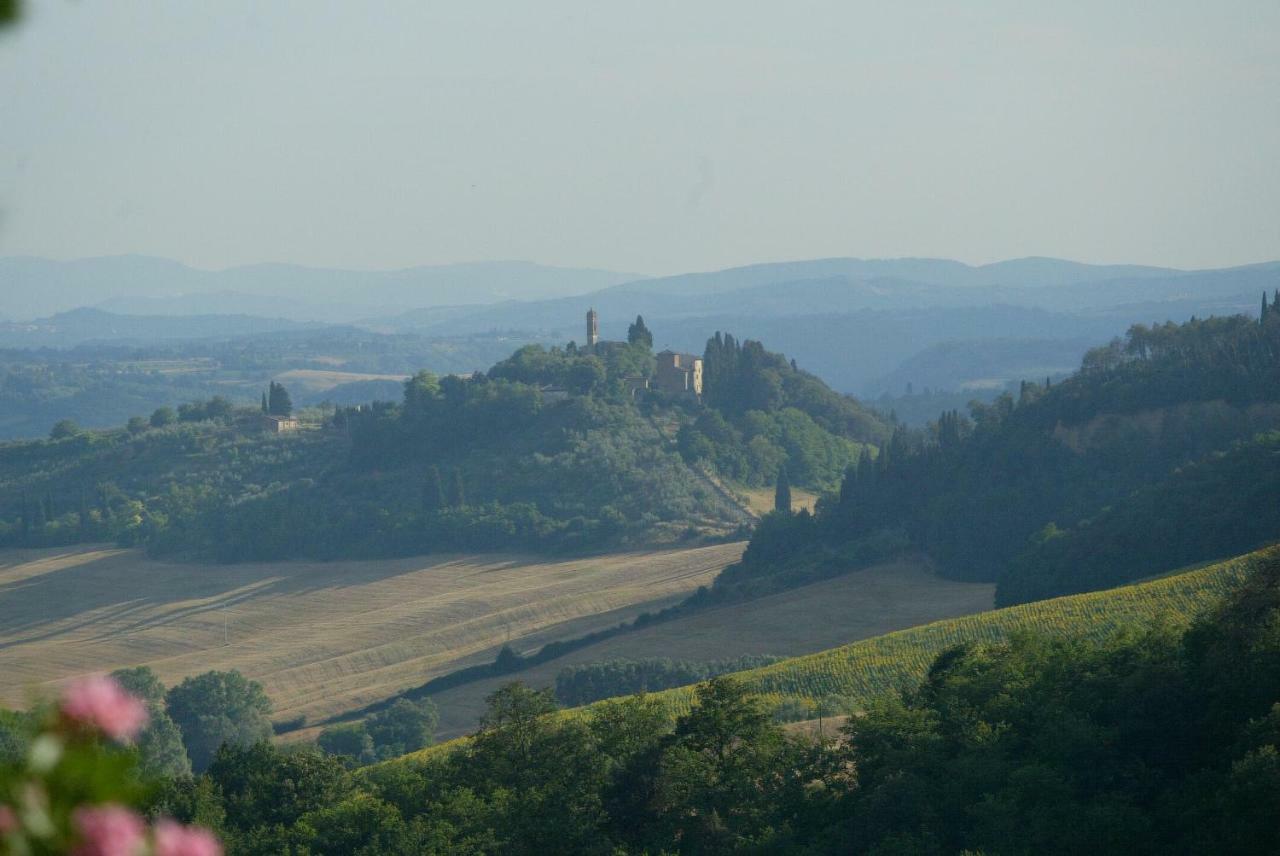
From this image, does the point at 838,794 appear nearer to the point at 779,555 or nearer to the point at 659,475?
the point at 779,555

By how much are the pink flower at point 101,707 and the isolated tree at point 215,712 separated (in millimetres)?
64813

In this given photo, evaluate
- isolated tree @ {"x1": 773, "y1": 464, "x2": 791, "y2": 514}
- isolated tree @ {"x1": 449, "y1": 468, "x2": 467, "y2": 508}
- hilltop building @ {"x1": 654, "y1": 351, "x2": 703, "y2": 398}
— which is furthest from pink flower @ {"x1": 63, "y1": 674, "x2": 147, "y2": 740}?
hilltop building @ {"x1": 654, "y1": 351, "x2": 703, "y2": 398}

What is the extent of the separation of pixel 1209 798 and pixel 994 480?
69948mm

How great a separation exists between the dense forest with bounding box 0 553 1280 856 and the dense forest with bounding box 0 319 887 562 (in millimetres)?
76851

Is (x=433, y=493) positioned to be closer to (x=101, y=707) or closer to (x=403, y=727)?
Result: (x=403, y=727)

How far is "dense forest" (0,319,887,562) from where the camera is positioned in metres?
115

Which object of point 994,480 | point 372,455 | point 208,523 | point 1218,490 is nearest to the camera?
point 1218,490

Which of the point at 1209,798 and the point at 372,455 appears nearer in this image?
the point at 1209,798

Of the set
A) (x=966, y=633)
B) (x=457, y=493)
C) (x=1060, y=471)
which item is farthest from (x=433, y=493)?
(x=966, y=633)

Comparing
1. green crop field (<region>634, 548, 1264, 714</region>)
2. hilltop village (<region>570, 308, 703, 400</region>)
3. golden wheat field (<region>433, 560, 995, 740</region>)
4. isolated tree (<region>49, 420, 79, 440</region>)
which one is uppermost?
hilltop village (<region>570, 308, 703, 400</region>)

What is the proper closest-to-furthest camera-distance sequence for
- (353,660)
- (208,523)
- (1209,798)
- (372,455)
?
1. (1209,798)
2. (353,660)
3. (208,523)
4. (372,455)

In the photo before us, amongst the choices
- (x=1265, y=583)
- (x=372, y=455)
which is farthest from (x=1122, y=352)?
(x=1265, y=583)

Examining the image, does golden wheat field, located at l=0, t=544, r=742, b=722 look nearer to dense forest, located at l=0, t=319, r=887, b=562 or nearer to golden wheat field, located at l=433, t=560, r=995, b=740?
dense forest, located at l=0, t=319, r=887, b=562

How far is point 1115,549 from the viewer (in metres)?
68.8
